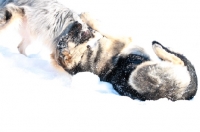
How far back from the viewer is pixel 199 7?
6461mm

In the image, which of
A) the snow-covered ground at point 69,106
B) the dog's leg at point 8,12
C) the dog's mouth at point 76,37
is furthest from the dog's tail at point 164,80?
the dog's leg at point 8,12

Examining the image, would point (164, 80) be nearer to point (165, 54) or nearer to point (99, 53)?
point (165, 54)

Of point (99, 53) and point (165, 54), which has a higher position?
point (165, 54)

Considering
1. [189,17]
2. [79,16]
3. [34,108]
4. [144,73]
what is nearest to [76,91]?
[34,108]

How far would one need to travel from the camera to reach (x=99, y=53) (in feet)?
12.2

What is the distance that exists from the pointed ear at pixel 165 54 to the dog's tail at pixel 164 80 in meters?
0.04

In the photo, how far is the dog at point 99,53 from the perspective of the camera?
10.7 feet

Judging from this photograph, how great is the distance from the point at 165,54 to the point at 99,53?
64 centimetres

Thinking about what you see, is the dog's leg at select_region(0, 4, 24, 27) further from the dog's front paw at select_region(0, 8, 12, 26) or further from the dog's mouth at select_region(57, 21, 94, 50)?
the dog's mouth at select_region(57, 21, 94, 50)

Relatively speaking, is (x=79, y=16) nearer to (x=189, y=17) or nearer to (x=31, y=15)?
(x=31, y=15)

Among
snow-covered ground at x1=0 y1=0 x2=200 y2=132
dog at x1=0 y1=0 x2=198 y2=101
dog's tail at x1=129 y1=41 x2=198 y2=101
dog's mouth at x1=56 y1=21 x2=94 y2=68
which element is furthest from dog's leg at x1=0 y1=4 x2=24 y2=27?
dog's tail at x1=129 y1=41 x2=198 y2=101

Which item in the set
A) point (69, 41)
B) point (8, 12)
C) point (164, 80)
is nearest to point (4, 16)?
point (8, 12)

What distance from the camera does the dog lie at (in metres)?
3.25

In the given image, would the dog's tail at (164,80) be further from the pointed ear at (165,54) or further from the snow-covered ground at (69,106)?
the snow-covered ground at (69,106)
